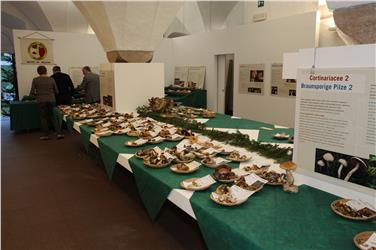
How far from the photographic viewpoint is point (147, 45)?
17.0ft

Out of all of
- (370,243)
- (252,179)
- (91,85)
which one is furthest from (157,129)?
(91,85)

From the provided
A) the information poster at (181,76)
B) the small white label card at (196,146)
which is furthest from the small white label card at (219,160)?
the information poster at (181,76)

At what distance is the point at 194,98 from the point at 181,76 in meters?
1.53

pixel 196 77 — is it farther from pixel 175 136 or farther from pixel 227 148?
pixel 227 148

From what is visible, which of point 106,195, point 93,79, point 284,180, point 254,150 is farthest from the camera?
point 93,79

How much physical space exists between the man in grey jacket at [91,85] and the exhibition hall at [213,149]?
26 millimetres

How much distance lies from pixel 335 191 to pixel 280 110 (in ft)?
16.1

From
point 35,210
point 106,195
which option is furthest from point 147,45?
point 35,210

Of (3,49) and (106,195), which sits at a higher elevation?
(3,49)

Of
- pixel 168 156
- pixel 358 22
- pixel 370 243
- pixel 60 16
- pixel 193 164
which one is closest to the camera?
pixel 370 243

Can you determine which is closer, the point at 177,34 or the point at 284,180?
the point at 284,180

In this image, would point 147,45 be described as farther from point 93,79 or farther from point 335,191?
point 335,191

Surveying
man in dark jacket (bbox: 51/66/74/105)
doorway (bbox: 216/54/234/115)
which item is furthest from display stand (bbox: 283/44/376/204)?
doorway (bbox: 216/54/234/115)

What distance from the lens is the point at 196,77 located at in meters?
9.03
